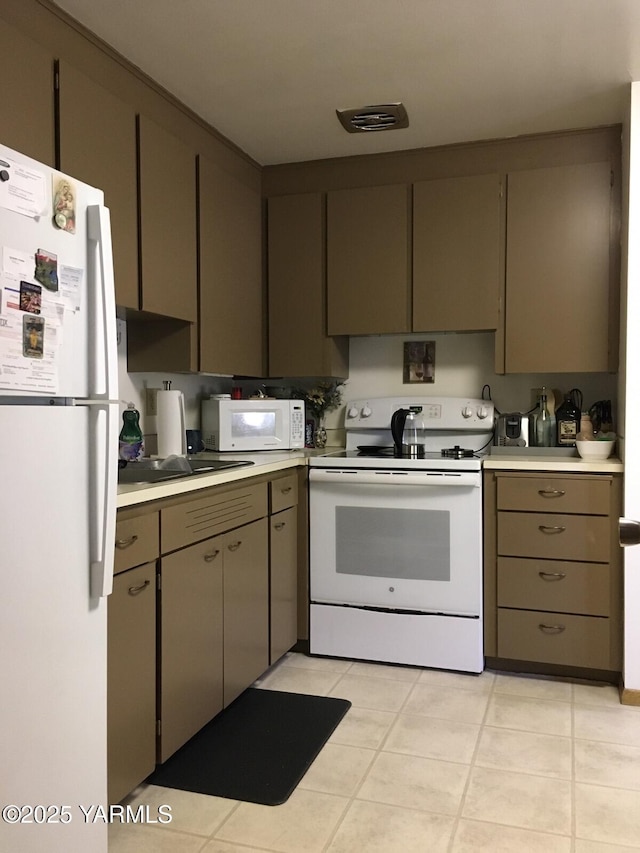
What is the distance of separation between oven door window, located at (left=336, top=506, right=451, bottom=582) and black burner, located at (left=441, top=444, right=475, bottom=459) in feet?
0.92

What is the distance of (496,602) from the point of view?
298cm

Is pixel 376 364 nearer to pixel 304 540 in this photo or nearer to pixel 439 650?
pixel 304 540

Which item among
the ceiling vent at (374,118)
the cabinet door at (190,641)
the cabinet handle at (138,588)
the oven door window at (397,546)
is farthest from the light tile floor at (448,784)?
the ceiling vent at (374,118)

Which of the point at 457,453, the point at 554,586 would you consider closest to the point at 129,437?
the point at 457,453

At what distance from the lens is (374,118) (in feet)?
9.62

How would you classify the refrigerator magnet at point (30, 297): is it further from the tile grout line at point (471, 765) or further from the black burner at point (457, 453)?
the black burner at point (457, 453)

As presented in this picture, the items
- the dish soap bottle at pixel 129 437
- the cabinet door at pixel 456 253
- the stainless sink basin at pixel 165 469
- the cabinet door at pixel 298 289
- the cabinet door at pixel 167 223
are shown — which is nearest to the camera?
the stainless sink basin at pixel 165 469

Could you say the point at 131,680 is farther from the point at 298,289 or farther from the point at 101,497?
the point at 298,289

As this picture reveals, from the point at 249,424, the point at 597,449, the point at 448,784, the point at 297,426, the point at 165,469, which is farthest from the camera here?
the point at 297,426

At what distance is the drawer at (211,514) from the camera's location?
2.14m

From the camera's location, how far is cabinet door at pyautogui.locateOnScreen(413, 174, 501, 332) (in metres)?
3.20

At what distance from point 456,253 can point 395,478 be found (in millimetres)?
1085

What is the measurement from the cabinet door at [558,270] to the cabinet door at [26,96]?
6.49ft

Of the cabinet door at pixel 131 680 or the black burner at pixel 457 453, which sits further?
the black burner at pixel 457 453
